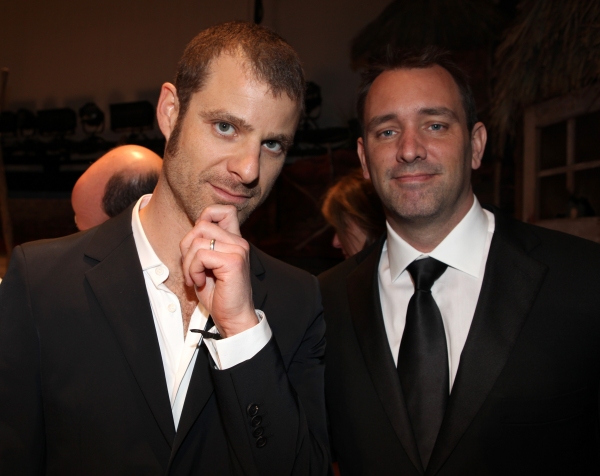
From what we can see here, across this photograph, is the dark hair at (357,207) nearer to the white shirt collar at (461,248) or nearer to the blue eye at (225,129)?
the white shirt collar at (461,248)

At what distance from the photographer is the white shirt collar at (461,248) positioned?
1778 millimetres

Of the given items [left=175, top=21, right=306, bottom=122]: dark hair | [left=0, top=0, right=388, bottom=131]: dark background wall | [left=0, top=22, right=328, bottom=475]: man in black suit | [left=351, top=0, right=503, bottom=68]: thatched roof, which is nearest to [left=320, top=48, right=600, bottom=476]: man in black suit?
[left=0, top=22, right=328, bottom=475]: man in black suit

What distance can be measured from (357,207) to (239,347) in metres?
1.63

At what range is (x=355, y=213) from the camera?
2.72 m

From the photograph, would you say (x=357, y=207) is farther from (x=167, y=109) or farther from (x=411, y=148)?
(x=167, y=109)

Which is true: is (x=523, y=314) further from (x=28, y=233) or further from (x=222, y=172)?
(x=28, y=233)

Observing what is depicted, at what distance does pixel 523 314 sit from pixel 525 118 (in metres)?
1.71

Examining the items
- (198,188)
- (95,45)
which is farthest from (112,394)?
(95,45)

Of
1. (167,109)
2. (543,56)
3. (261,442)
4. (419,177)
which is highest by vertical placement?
(543,56)

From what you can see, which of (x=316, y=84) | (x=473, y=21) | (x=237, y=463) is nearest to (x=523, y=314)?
(x=237, y=463)

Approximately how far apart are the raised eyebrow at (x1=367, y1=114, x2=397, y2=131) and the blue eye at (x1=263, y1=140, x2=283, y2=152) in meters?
0.60

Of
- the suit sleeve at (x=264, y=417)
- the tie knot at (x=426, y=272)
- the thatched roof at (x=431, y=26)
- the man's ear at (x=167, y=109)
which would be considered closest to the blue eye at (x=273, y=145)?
the man's ear at (x=167, y=109)

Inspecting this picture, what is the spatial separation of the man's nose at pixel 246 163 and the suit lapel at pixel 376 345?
0.70m

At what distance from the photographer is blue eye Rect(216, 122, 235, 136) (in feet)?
4.44
